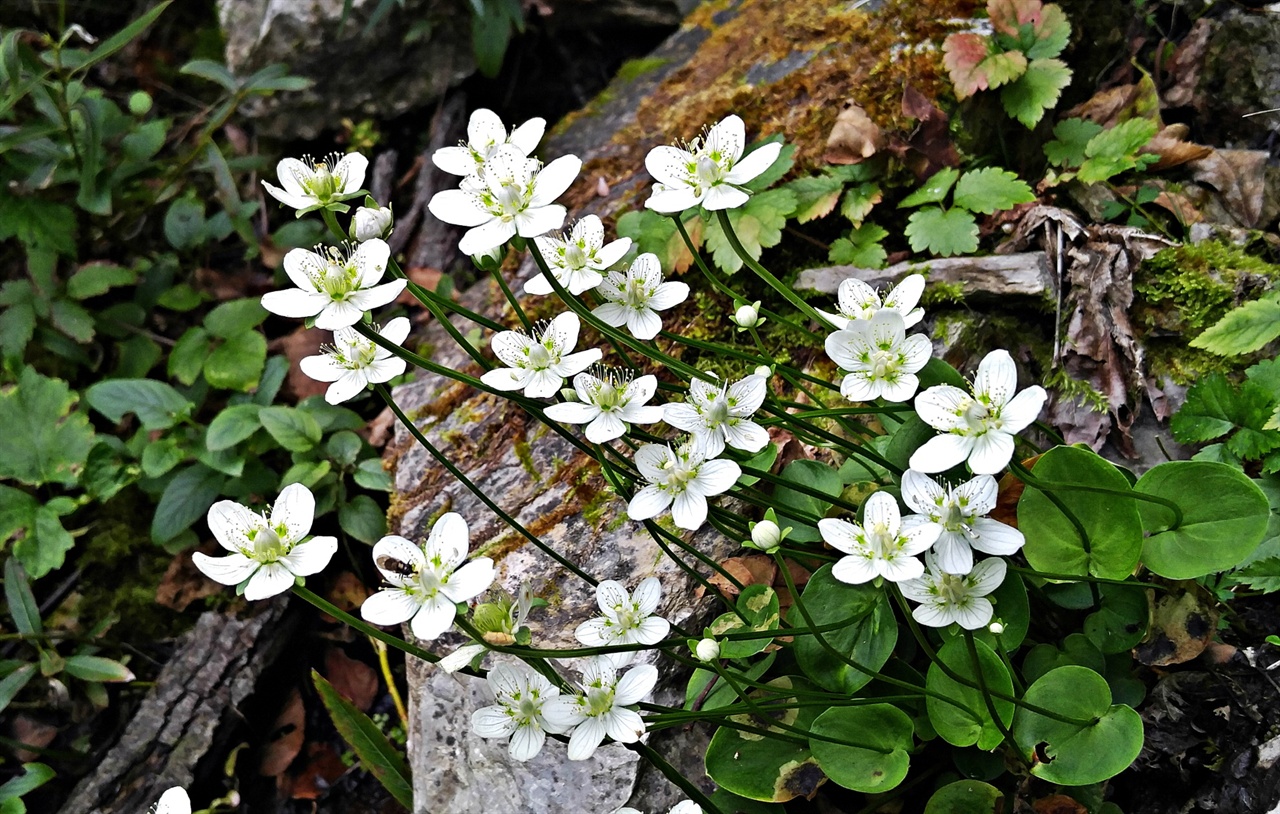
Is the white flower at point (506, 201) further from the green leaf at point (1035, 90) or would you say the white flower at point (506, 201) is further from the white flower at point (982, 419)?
the green leaf at point (1035, 90)

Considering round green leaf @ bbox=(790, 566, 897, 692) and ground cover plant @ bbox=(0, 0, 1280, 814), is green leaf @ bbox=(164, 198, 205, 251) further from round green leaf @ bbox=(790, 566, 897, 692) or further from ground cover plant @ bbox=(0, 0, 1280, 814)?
round green leaf @ bbox=(790, 566, 897, 692)

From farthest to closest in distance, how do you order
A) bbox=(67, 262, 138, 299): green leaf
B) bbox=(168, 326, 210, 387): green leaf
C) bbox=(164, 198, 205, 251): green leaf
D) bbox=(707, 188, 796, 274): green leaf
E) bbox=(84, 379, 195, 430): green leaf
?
bbox=(164, 198, 205, 251): green leaf → bbox=(67, 262, 138, 299): green leaf → bbox=(168, 326, 210, 387): green leaf → bbox=(84, 379, 195, 430): green leaf → bbox=(707, 188, 796, 274): green leaf

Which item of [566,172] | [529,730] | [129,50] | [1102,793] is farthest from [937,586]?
[129,50]

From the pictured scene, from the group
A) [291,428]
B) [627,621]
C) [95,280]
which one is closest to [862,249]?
[627,621]

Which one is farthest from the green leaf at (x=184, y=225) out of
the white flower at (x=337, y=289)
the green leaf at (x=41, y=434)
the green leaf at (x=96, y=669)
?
the white flower at (x=337, y=289)

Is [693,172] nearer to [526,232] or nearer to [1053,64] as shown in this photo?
[526,232]

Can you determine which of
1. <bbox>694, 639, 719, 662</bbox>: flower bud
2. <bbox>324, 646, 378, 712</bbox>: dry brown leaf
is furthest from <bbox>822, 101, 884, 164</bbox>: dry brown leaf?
<bbox>324, 646, 378, 712</bbox>: dry brown leaf
